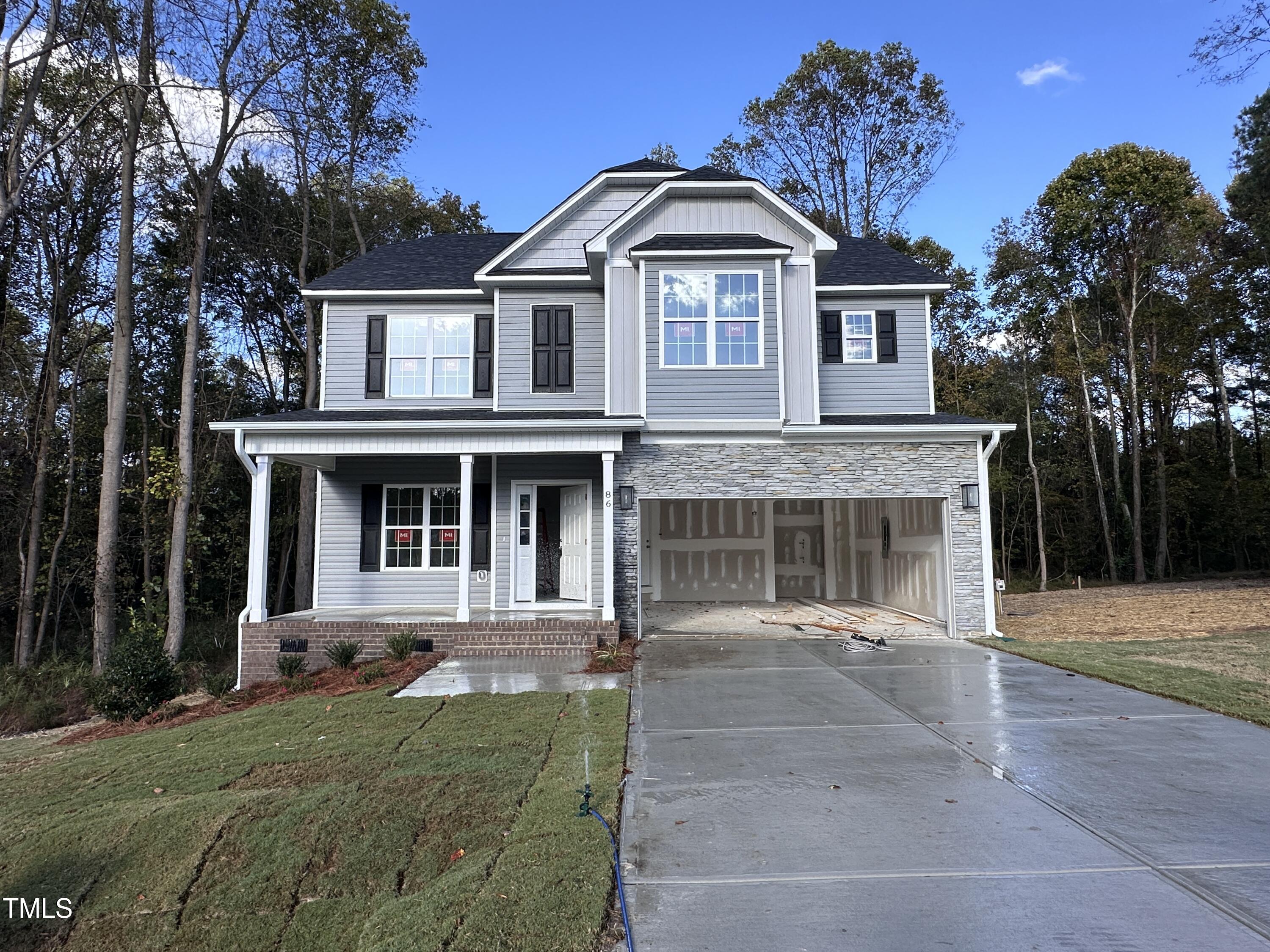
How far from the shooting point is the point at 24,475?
49.8 ft

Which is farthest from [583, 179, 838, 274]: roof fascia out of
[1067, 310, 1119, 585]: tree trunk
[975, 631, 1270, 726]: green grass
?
[1067, 310, 1119, 585]: tree trunk

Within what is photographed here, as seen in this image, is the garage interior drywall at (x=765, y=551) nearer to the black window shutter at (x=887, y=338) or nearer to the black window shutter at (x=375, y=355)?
the black window shutter at (x=887, y=338)

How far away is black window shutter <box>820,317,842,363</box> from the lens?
503 inches

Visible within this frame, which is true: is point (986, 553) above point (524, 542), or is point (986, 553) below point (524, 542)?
below

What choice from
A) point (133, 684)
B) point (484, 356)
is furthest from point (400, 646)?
point (484, 356)

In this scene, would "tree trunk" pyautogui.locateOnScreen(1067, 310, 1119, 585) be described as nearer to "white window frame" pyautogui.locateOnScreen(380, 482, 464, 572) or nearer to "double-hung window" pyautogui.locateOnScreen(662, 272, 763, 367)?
"double-hung window" pyautogui.locateOnScreen(662, 272, 763, 367)

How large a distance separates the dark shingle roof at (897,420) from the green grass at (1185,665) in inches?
126

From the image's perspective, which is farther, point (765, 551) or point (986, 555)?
point (765, 551)

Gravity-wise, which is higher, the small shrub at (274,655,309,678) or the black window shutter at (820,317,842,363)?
the black window shutter at (820,317,842,363)

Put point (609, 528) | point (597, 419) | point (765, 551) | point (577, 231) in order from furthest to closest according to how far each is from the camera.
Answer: point (765, 551), point (577, 231), point (609, 528), point (597, 419)

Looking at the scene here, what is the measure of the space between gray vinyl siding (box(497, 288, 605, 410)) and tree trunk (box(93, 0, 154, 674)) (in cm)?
647

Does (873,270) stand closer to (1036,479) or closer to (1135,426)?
(1036,479)

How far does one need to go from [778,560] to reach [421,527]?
8.22m

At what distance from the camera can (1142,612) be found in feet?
47.4
